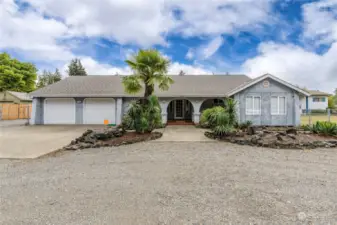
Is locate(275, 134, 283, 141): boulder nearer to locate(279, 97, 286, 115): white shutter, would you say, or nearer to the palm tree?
locate(279, 97, 286, 115): white shutter

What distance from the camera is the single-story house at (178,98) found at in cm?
1297

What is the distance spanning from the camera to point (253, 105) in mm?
13180

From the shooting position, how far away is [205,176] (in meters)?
4.29

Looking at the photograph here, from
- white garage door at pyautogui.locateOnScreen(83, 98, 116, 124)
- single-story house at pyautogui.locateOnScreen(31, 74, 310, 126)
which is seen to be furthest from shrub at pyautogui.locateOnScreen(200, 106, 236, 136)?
white garage door at pyautogui.locateOnScreen(83, 98, 116, 124)

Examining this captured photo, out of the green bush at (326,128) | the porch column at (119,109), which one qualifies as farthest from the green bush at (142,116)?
the green bush at (326,128)

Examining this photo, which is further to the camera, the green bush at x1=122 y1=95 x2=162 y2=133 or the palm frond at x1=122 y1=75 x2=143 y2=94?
the palm frond at x1=122 y1=75 x2=143 y2=94

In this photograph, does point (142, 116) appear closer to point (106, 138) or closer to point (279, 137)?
point (106, 138)

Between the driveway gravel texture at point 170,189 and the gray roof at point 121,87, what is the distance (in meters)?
9.14

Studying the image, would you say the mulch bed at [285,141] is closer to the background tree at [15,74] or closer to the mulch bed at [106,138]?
the mulch bed at [106,138]

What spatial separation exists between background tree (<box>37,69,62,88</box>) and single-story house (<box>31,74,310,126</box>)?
29.0 meters

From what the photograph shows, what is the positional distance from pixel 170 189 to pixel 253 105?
38.9ft

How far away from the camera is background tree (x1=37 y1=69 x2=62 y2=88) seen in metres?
41.0

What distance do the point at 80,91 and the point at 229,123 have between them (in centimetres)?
1287

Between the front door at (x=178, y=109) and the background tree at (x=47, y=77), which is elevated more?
the background tree at (x=47, y=77)
